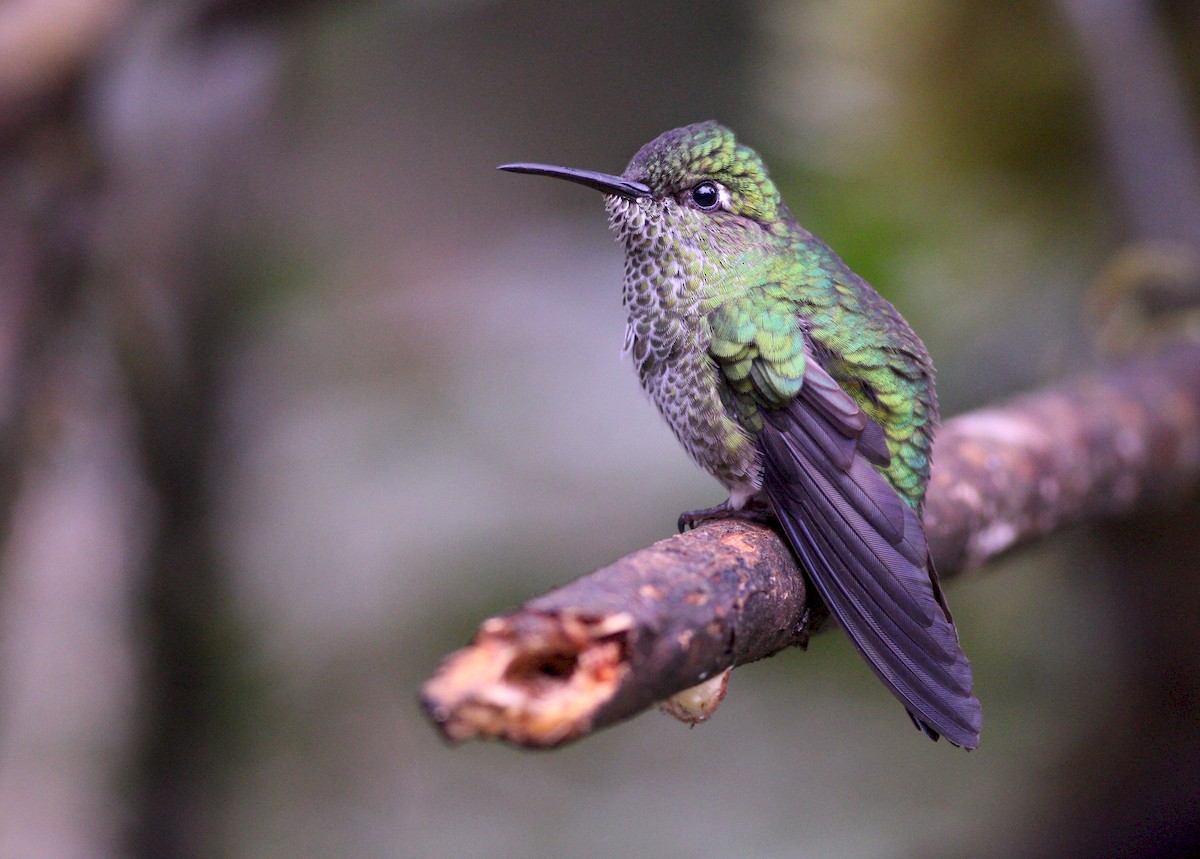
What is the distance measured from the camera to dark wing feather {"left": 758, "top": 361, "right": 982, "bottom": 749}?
6.17ft

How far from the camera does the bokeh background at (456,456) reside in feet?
11.8

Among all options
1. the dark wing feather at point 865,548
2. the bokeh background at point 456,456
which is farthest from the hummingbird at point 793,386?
the bokeh background at point 456,456

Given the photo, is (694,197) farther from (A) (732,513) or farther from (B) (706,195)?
(A) (732,513)

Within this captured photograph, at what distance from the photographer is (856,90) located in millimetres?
4168

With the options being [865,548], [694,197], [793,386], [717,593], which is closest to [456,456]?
[694,197]

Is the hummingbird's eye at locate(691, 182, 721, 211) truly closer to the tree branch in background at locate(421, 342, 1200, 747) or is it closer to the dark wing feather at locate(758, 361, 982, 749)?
the dark wing feather at locate(758, 361, 982, 749)

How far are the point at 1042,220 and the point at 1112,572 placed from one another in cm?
140

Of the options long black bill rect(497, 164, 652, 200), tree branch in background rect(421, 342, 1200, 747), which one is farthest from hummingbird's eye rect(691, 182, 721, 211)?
tree branch in background rect(421, 342, 1200, 747)

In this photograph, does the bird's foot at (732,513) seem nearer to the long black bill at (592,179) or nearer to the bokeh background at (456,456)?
the long black bill at (592,179)

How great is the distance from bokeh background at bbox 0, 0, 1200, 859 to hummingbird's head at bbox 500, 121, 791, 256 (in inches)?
48.4

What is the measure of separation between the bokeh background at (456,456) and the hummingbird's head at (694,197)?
1.23m

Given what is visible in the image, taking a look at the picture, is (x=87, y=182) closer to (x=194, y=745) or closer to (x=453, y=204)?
(x=194, y=745)

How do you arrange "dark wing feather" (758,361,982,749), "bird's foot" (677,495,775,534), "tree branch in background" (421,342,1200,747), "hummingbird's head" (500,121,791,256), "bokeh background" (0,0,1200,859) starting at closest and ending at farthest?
"tree branch in background" (421,342,1200,747) < "dark wing feather" (758,361,982,749) < "bird's foot" (677,495,775,534) < "hummingbird's head" (500,121,791,256) < "bokeh background" (0,0,1200,859)

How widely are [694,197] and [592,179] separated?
26 cm
